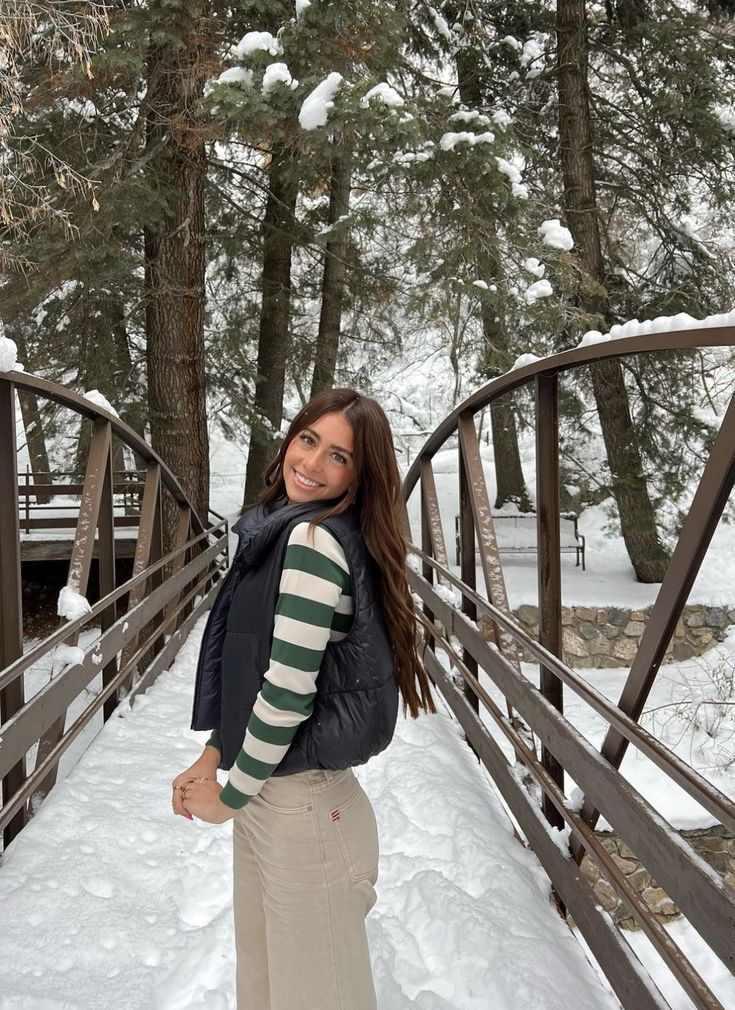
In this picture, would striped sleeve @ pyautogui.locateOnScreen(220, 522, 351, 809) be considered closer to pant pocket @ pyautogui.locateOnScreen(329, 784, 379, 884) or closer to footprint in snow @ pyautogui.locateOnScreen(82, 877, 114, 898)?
pant pocket @ pyautogui.locateOnScreen(329, 784, 379, 884)

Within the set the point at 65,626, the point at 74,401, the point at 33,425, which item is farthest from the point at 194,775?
the point at 33,425

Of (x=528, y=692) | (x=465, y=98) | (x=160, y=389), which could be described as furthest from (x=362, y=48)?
(x=528, y=692)

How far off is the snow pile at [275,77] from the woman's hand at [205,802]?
18.7ft

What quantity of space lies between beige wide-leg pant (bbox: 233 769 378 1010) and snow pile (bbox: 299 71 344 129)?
18.4ft

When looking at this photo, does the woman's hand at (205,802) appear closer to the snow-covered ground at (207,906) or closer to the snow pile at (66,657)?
the snow-covered ground at (207,906)

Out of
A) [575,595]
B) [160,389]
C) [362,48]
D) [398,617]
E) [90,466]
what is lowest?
[575,595]

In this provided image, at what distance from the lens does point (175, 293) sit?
7867 millimetres

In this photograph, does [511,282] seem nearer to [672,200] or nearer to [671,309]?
[671,309]

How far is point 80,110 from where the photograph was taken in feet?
26.3

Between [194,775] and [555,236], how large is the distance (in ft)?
22.8

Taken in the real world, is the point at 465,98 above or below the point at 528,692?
above

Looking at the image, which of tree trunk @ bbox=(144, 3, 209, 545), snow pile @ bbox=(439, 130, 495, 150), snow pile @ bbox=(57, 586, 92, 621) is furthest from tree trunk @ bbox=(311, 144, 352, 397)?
snow pile @ bbox=(57, 586, 92, 621)

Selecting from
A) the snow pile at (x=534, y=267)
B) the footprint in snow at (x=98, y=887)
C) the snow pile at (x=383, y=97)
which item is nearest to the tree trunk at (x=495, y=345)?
the snow pile at (x=534, y=267)

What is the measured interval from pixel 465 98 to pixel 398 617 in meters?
11.3
